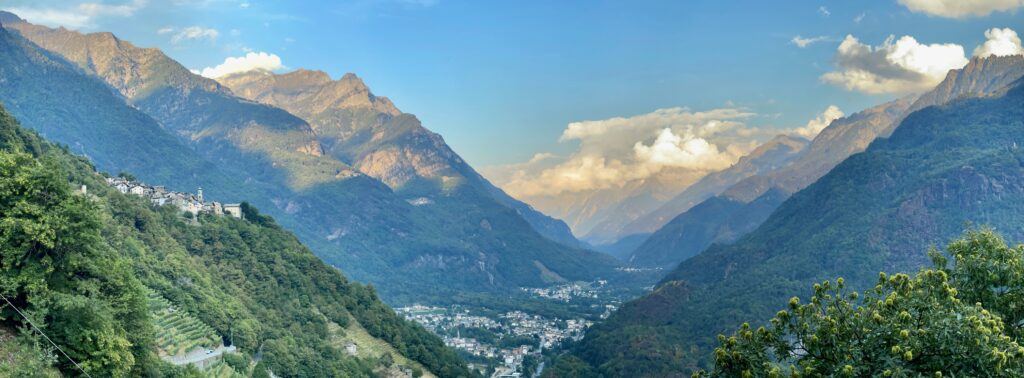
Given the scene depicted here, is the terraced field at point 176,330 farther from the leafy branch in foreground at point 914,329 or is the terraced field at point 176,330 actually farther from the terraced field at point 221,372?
the leafy branch in foreground at point 914,329

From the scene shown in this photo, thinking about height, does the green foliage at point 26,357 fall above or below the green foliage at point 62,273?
below

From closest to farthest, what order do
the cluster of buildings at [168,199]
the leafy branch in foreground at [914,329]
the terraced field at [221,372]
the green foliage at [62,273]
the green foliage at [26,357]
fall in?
the leafy branch in foreground at [914,329]
the green foliage at [26,357]
the green foliage at [62,273]
the terraced field at [221,372]
the cluster of buildings at [168,199]

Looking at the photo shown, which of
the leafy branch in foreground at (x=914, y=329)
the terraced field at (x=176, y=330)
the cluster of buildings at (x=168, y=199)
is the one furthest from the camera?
the cluster of buildings at (x=168, y=199)

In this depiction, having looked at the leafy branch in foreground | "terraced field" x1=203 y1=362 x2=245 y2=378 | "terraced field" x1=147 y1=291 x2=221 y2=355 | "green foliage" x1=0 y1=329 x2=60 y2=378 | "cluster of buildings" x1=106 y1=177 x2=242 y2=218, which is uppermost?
the leafy branch in foreground

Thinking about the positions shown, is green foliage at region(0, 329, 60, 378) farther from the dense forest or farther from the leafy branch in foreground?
the leafy branch in foreground

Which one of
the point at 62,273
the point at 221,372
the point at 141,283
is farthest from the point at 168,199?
the point at 62,273

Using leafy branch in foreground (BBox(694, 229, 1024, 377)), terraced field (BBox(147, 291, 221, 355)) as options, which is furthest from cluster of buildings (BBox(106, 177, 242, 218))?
leafy branch in foreground (BBox(694, 229, 1024, 377))

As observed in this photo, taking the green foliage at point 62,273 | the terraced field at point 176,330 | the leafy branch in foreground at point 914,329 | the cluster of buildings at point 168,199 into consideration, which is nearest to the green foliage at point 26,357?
the green foliage at point 62,273

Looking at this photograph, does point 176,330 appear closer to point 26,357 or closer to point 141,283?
point 141,283
